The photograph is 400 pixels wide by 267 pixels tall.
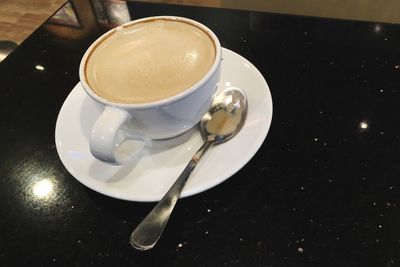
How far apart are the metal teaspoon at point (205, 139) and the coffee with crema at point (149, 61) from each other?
0.09 m

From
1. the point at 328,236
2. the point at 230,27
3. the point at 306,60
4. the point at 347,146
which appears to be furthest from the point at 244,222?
the point at 230,27

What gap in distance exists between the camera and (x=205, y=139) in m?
0.54

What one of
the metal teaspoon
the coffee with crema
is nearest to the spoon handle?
the metal teaspoon

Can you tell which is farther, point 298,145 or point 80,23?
point 80,23

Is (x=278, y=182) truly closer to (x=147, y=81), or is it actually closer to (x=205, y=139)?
(x=205, y=139)

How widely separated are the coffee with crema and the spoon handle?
0.13 metres

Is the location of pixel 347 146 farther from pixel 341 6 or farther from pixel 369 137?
pixel 341 6

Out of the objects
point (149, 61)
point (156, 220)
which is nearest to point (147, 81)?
point (149, 61)

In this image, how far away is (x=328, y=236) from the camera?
456 mm

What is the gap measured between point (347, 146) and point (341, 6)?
726mm

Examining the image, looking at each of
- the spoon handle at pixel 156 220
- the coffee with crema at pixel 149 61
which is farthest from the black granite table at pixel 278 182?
the coffee with crema at pixel 149 61

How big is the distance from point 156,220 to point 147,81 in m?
0.21

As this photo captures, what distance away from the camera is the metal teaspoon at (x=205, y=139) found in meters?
0.44

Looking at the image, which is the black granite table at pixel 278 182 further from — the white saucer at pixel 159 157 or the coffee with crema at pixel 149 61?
the coffee with crema at pixel 149 61
